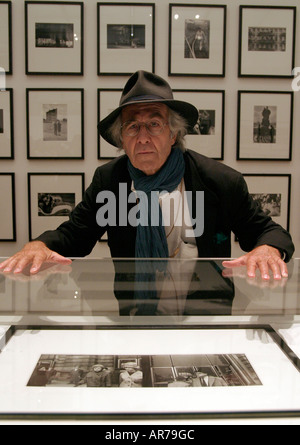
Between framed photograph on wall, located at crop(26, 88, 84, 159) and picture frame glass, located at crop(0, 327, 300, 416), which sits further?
framed photograph on wall, located at crop(26, 88, 84, 159)

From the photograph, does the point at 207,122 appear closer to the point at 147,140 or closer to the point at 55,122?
the point at 55,122

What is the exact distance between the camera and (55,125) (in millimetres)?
3094

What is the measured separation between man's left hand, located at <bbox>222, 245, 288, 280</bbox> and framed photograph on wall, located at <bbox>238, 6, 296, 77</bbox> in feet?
6.68

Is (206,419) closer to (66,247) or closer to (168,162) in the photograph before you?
(66,247)

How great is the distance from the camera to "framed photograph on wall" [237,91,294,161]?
3.12 meters

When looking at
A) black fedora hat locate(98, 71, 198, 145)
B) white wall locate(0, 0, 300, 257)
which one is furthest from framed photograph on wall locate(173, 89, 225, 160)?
black fedora hat locate(98, 71, 198, 145)

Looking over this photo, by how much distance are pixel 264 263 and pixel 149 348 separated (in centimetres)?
70

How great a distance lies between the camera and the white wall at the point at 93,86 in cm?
301

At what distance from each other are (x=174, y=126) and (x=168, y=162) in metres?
0.18

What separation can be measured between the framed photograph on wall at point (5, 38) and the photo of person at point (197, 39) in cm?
128

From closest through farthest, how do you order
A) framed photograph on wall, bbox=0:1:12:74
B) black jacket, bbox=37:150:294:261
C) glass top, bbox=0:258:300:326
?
glass top, bbox=0:258:300:326
black jacket, bbox=37:150:294:261
framed photograph on wall, bbox=0:1:12:74

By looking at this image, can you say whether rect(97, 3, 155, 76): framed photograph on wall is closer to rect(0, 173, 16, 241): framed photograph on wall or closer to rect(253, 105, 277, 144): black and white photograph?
rect(253, 105, 277, 144): black and white photograph

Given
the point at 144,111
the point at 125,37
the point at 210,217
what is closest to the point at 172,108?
the point at 144,111

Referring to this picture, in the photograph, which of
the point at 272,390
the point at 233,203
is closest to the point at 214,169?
the point at 233,203
